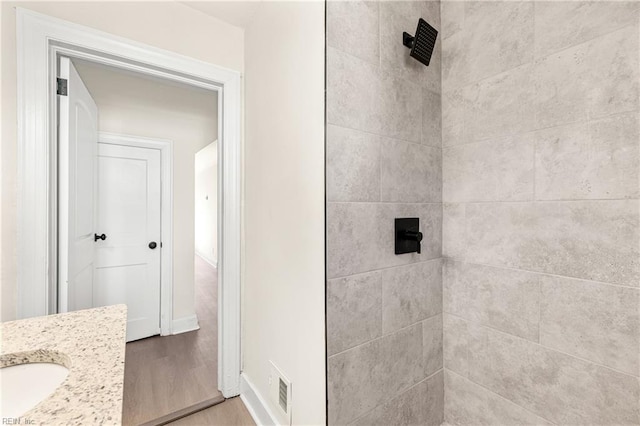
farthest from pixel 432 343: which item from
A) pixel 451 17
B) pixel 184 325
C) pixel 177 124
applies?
pixel 177 124

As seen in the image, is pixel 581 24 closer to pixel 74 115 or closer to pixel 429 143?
pixel 429 143

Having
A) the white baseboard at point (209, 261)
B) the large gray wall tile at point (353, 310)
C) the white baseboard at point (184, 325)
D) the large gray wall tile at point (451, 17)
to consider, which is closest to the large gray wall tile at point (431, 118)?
the large gray wall tile at point (451, 17)

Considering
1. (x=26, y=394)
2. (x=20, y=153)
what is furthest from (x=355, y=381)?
(x=20, y=153)

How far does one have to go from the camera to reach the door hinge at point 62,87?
1380 mm

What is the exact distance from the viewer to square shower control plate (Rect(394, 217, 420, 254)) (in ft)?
3.92

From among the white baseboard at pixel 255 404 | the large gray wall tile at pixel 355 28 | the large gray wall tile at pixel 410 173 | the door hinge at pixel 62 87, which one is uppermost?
the large gray wall tile at pixel 355 28

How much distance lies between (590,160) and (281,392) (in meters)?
1.55

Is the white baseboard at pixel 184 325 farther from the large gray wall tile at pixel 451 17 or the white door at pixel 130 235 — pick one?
the large gray wall tile at pixel 451 17

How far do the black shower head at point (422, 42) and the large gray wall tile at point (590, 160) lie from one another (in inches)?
22.2

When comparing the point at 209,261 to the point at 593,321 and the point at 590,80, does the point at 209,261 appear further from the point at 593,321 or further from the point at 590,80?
the point at 590,80

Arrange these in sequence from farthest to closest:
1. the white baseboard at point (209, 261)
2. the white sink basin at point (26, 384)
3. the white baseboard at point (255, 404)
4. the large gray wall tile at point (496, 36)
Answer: the white baseboard at point (209, 261) < the white baseboard at point (255, 404) < the large gray wall tile at point (496, 36) < the white sink basin at point (26, 384)

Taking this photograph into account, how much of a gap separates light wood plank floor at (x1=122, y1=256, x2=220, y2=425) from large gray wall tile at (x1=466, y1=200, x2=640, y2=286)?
1869 millimetres

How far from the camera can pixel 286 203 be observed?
50.6 inches

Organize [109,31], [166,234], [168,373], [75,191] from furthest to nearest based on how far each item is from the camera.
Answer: [166,234] → [168,373] → [75,191] → [109,31]
